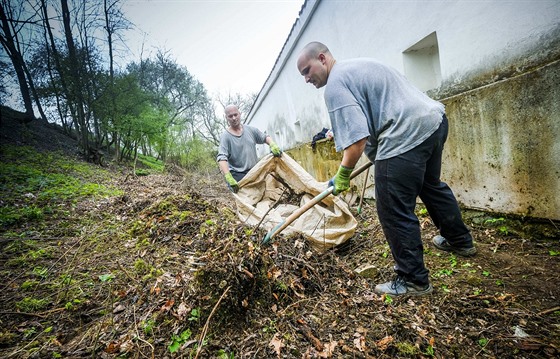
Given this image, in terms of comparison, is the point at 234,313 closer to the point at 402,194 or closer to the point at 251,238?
the point at 251,238

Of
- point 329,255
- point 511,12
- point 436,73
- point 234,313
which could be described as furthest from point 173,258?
point 436,73

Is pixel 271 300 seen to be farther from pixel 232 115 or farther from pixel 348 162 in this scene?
pixel 232 115

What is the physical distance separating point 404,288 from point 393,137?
3.58 feet

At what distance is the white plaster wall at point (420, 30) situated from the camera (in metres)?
2.12

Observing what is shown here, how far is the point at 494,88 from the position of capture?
7.10 ft

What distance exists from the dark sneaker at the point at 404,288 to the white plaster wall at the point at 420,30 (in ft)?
7.50

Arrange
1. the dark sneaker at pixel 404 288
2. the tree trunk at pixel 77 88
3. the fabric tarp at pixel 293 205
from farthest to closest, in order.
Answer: the tree trunk at pixel 77 88 < the fabric tarp at pixel 293 205 < the dark sneaker at pixel 404 288

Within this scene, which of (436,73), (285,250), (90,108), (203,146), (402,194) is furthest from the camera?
(203,146)

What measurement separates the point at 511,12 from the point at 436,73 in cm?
130

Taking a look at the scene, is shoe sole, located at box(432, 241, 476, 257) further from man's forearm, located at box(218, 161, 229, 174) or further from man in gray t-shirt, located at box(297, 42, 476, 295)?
man's forearm, located at box(218, 161, 229, 174)

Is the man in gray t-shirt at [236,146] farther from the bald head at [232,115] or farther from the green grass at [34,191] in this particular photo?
the green grass at [34,191]

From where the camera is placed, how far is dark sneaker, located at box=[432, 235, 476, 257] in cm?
209

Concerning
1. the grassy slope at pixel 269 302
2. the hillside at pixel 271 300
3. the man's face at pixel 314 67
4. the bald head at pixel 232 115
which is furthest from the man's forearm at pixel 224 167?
the man's face at pixel 314 67

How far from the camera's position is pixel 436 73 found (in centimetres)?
345
